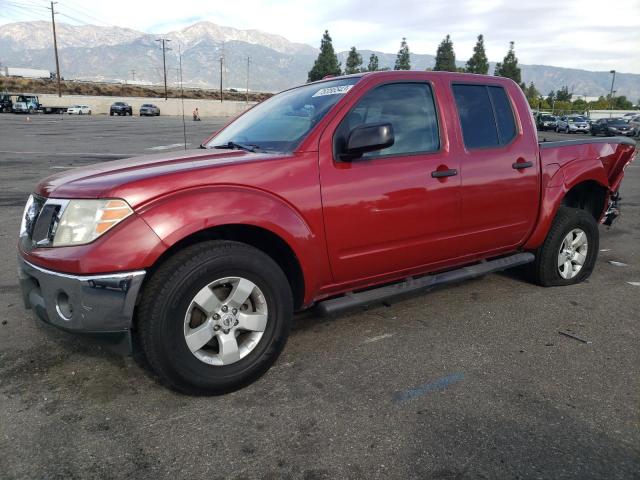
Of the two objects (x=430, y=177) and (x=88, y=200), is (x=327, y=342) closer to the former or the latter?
(x=430, y=177)

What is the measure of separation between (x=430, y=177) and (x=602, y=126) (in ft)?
127

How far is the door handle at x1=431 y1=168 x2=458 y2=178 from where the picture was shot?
3.50m

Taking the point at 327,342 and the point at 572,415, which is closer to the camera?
the point at 572,415

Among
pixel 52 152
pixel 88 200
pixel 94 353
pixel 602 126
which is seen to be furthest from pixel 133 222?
pixel 602 126

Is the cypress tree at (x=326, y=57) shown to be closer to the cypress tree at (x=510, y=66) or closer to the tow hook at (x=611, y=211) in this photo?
the cypress tree at (x=510, y=66)

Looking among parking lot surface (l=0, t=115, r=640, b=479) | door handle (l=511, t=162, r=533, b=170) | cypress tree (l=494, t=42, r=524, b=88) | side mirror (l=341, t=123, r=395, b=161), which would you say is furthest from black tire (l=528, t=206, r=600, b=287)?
cypress tree (l=494, t=42, r=524, b=88)

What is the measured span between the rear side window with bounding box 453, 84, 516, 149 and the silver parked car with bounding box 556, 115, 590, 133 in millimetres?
40322

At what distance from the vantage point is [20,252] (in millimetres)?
2955

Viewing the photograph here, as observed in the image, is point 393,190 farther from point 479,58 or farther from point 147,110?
point 479,58

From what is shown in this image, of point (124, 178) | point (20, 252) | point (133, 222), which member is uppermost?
point (124, 178)

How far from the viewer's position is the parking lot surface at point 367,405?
229cm

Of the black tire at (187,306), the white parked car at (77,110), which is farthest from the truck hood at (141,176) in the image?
the white parked car at (77,110)

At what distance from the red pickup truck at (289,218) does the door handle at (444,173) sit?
3 cm

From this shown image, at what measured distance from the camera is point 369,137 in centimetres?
298
